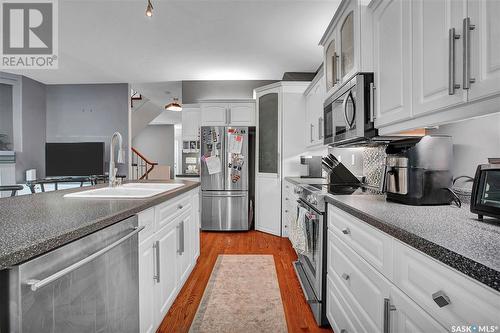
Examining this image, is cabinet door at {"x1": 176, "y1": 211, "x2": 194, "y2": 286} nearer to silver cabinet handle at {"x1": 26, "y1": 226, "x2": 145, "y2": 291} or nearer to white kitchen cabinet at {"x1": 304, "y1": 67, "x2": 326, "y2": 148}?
silver cabinet handle at {"x1": 26, "y1": 226, "x2": 145, "y2": 291}

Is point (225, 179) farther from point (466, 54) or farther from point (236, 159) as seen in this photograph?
point (466, 54)

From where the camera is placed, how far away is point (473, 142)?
1376mm

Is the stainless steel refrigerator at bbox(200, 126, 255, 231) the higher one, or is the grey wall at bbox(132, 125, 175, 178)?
the grey wall at bbox(132, 125, 175, 178)

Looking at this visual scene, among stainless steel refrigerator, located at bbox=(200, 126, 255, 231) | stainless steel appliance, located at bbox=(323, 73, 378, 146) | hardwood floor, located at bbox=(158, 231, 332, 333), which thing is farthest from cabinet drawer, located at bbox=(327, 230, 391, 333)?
stainless steel refrigerator, located at bbox=(200, 126, 255, 231)

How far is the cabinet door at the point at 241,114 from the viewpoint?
177 inches

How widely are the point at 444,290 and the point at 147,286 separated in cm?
135

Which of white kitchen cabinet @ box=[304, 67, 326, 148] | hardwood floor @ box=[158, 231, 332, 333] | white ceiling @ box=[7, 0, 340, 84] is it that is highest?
white ceiling @ box=[7, 0, 340, 84]

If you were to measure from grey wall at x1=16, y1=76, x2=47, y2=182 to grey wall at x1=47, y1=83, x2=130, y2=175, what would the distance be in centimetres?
15

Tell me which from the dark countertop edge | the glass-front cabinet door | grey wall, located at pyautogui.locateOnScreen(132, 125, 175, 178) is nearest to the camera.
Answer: the dark countertop edge

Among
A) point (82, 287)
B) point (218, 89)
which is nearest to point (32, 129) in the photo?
point (218, 89)

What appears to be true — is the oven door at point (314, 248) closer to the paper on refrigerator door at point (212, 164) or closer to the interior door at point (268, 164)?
the interior door at point (268, 164)

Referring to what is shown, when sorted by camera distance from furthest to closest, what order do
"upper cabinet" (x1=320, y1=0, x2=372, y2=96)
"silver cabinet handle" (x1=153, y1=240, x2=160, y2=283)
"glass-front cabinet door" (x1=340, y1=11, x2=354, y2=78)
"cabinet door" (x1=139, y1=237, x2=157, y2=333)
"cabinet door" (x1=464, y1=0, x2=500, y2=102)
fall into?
"glass-front cabinet door" (x1=340, y1=11, x2=354, y2=78)
"upper cabinet" (x1=320, y1=0, x2=372, y2=96)
"silver cabinet handle" (x1=153, y1=240, x2=160, y2=283)
"cabinet door" (x1=139, y1=237, x2=157, y2=333)
"cabinet door" (x1=464, y1=0, x2=500, y2=102)

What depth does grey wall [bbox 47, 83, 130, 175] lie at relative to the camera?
224 inches

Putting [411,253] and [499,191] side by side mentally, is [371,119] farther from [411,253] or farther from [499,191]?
[411,253]
